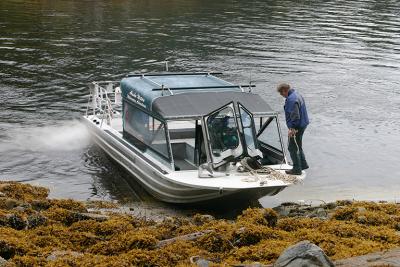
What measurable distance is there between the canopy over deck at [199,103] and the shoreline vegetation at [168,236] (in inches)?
129

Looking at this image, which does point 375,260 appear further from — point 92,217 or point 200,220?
point 92,217

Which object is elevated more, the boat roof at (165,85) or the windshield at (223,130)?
the boat roof at (165,85)

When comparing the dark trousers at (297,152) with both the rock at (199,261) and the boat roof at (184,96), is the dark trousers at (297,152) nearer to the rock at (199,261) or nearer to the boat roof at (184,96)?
the boat roof at (184,96)

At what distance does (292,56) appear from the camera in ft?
136

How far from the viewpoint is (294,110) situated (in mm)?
16719

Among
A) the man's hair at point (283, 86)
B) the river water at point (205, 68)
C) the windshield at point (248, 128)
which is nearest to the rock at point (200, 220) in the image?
the windshield at point (248, 128)

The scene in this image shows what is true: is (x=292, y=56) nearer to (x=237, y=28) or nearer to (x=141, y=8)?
(x=237, y=28)

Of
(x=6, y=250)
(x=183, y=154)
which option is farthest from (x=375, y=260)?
(x=183, y=154)

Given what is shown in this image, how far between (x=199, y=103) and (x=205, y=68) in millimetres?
19288

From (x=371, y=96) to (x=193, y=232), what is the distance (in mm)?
21799

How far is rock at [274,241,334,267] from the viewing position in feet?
27.7

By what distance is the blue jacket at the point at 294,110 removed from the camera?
16.7 metres

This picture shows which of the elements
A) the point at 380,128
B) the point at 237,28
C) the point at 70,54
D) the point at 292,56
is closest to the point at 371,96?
the point at 380,128

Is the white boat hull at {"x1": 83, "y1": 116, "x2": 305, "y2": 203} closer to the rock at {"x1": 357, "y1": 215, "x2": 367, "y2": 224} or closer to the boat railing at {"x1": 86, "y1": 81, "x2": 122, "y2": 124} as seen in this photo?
the rock at {"x1": 357, "y1": 215, "x2": 367, "y2": 224}
